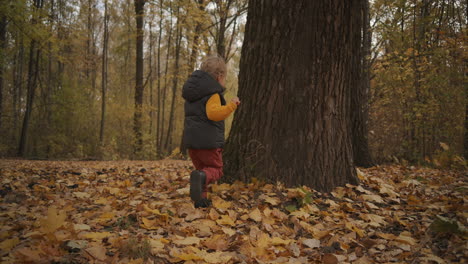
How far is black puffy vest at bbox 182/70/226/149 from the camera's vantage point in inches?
110

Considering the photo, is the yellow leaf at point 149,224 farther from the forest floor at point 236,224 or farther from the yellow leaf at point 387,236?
the yellow leaf at point 387,236

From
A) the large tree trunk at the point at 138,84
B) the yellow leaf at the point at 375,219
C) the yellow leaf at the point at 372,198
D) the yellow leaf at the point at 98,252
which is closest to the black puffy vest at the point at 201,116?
the yellow leaf at the point at 98,252

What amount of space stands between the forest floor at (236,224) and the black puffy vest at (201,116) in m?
0.57

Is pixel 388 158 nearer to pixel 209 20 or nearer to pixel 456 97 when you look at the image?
pixel 456 97

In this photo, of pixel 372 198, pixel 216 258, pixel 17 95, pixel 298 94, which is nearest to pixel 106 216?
pixel 216 258

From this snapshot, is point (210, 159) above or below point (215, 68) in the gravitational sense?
below

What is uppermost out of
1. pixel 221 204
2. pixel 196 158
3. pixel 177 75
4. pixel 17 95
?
pixel 177 75

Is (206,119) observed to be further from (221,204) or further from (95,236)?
(95,236)

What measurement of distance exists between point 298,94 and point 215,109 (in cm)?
95

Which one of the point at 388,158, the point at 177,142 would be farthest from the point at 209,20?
the point at 177,142

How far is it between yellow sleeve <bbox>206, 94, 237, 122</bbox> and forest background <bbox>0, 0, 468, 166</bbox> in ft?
9.65

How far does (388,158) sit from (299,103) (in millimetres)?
5579

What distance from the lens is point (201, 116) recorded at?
283 cm

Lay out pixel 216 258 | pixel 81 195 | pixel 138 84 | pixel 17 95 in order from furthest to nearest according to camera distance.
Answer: pixel 17 95, pixel 138 84, pixel 81 195, pixel 216 258
